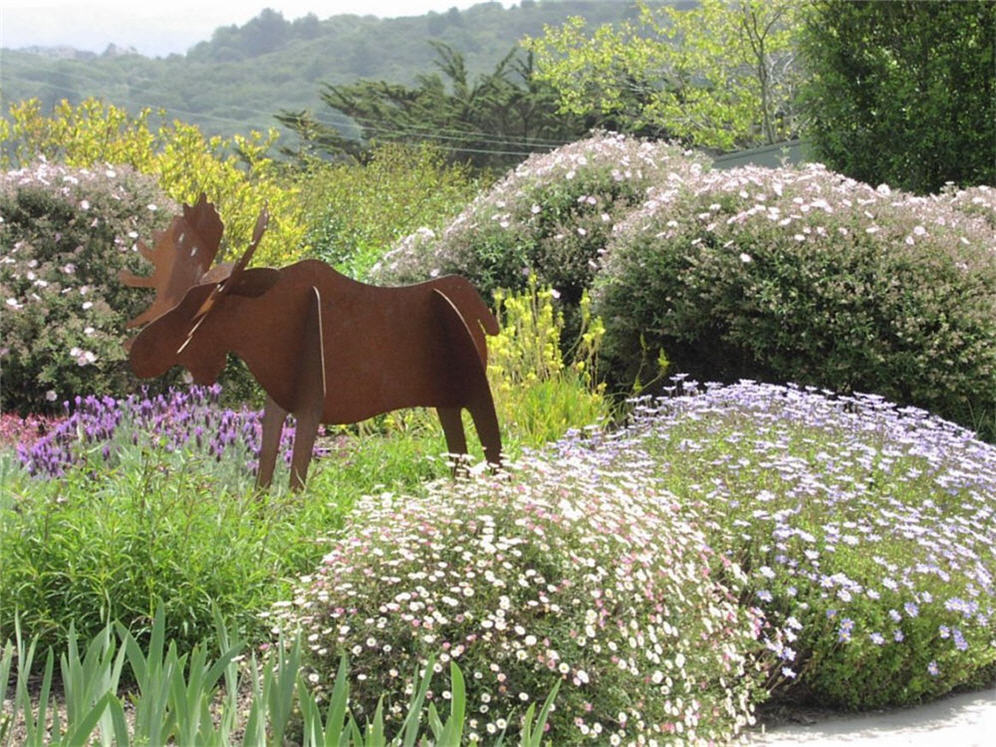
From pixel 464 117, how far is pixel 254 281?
117 feet

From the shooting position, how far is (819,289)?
7.48m

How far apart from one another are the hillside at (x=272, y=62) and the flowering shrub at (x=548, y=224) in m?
39.8

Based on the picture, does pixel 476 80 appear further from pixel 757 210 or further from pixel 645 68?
pixel 757 210

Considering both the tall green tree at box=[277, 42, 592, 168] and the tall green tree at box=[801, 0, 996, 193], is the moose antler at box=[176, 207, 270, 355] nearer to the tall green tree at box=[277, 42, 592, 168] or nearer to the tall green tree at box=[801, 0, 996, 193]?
the tall green tree at box=[801, 0, 996, 193]

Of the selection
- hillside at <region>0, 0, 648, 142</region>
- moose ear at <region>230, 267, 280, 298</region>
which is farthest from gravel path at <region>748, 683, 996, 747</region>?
hillside at <region>0, 0, 648, 142</region>

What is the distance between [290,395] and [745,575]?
6.76 feet

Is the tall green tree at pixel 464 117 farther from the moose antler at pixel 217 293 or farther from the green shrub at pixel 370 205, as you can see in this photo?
the moose antler at pixel 217 293

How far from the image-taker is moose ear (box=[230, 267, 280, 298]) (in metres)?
4.69

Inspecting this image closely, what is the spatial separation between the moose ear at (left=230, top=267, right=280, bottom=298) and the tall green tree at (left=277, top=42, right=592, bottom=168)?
1252 inches

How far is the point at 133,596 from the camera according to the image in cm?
399

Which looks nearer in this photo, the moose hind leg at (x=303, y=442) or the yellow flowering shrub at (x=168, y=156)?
the moose hind leg at (x=303, y=442)

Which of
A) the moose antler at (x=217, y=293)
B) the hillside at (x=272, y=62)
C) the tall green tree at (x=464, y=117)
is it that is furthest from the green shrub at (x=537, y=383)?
the hillside at (x=272, y=62)

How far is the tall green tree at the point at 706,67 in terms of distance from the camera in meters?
23.3

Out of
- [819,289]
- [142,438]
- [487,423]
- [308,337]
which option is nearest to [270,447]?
[308,337]
